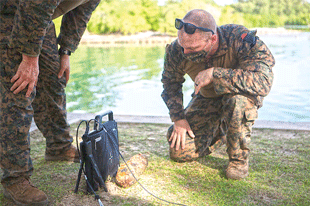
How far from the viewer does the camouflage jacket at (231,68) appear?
7.39 feet

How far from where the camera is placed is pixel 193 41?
229 cm

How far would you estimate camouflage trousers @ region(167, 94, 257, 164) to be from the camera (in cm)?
233

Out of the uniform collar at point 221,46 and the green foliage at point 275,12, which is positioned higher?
the green foliage at point 275,12

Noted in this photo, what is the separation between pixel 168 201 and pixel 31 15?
1.43m

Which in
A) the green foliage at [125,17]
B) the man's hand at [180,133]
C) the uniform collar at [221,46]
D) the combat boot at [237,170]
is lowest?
the combat boot at [237,170]

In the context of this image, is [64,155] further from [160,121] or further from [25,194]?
[160,121]

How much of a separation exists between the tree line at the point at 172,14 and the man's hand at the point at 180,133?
5303 centimetres

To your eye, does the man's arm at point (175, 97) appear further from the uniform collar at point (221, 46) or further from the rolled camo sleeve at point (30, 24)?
the rolled camo sleeve at point (30, 24)

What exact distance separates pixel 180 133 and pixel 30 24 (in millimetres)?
1513

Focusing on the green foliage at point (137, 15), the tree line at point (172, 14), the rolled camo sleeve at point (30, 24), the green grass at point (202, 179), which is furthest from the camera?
the green foliage at point (137, 15)

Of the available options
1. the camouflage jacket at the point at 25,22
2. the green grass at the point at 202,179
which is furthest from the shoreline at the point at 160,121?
the camouflage jacket at the point at 25,22

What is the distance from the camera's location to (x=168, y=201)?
6.71 feet

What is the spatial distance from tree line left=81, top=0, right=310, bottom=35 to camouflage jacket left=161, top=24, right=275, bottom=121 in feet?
174

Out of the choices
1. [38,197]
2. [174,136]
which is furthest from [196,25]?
[38,197]
